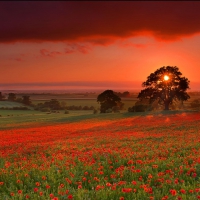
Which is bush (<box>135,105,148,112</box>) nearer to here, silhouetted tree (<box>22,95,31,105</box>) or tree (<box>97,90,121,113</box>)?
tree (<box>97,90,121,113</box>)

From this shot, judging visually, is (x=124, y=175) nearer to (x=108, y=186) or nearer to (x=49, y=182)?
(x=108, y=186)

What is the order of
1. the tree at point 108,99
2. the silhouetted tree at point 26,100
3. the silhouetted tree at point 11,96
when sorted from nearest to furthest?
the tree at point 108,99 < the silhouetted tree at point 26,100 < the silhouetted tree at point 11,96

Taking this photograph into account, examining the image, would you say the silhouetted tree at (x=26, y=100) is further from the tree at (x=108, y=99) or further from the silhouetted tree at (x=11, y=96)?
the tree at (x=108, y=99)

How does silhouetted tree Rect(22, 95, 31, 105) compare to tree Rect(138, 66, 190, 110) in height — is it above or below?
below

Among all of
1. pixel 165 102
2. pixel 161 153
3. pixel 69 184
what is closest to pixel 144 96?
pixel 165 102

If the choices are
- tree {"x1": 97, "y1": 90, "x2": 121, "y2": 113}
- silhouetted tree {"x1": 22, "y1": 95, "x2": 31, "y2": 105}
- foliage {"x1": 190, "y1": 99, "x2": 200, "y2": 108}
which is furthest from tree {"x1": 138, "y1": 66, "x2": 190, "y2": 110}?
silhouetted tree {"x1": 22, "y1": 95, "x2": 31, "y2": 105}

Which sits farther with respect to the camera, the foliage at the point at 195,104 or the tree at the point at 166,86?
the foliage at the point at 195,104

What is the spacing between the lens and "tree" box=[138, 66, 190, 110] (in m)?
66.7

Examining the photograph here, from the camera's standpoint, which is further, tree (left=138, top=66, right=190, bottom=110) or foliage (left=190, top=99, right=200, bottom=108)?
foliage (left=190, top=99, right=200, bottom=108)

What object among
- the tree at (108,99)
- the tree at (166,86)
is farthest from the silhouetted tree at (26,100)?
the tree at (166,86)

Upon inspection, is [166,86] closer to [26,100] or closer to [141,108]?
[141,108]

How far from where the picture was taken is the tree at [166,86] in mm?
66688

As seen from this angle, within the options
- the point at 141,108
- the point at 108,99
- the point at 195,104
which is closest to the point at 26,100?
the point at 108,99

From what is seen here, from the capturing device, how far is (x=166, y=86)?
222 ft
